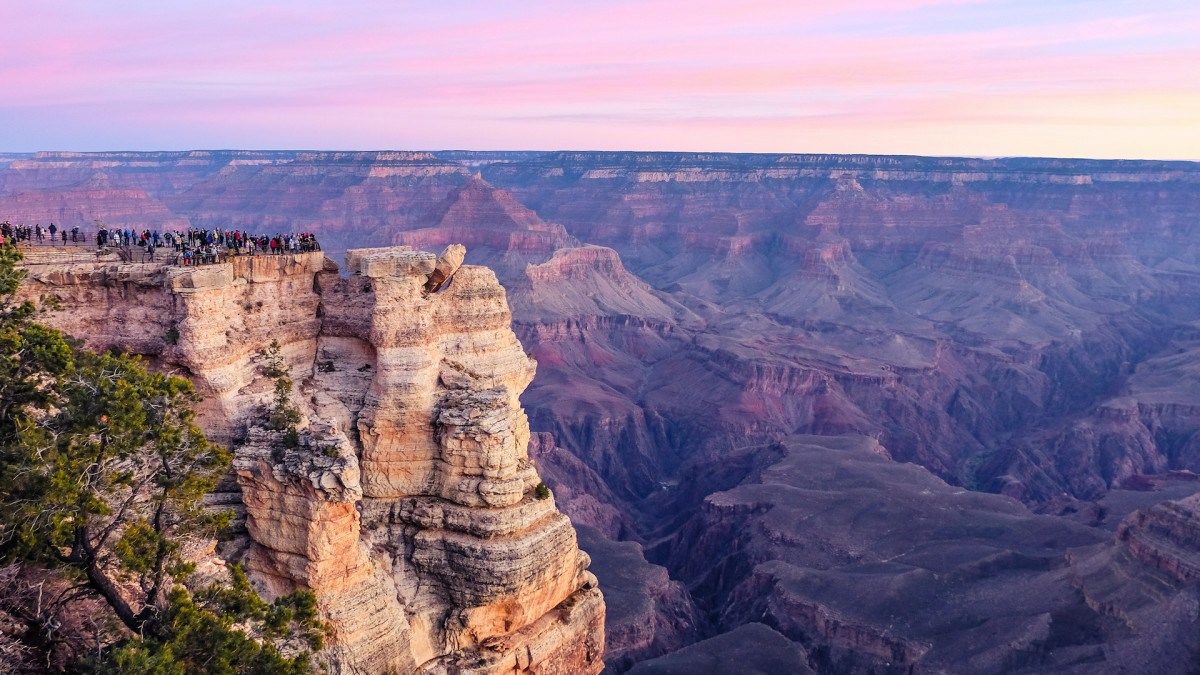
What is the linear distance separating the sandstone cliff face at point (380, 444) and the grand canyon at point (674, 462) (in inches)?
3.6

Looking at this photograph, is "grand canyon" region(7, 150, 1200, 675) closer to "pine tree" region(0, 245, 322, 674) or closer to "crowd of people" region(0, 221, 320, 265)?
"crowd of people" region(0, 221, 320, 265)

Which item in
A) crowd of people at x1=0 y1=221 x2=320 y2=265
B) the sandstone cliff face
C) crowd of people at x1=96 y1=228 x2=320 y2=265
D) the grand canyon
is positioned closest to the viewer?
the sandstone cliff face

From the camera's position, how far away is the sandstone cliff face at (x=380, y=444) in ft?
78.1

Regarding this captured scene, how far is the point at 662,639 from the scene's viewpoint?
5878 cm

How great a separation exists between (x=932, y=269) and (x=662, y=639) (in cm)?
15461

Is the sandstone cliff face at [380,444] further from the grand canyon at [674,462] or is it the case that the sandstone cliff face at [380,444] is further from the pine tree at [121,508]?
the pine tree at [121,508]

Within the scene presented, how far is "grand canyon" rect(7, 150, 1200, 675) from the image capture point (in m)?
24.8

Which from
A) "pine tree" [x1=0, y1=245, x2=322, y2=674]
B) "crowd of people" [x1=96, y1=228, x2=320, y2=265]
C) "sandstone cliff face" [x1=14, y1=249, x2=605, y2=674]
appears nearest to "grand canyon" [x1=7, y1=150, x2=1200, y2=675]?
"sandstone cliff face" [x1=14, y1=249, x2=605, y2=674]

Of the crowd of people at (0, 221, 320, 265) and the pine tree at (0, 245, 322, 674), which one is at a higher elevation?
the crowd of people at (0, 221, 320, 265)

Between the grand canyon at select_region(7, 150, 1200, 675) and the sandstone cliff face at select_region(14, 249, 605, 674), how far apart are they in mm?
91

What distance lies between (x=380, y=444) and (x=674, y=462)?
80526 millimetres

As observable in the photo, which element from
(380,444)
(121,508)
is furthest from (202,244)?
(121,508)

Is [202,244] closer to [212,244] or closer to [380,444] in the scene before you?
[212,244]

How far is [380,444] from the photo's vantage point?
27.3 metres
